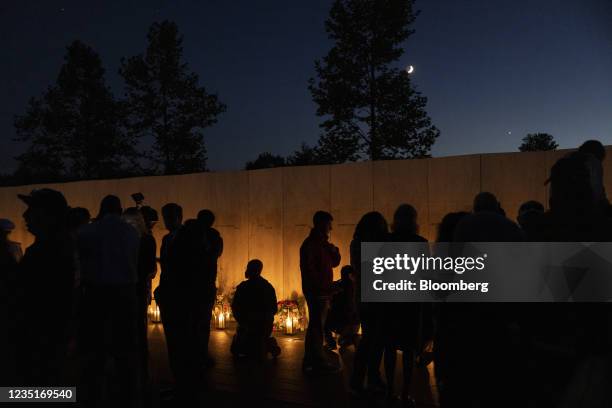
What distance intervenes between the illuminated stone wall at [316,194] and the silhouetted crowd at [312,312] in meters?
1.54

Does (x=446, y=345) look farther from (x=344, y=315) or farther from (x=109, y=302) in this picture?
(x=344, y=315)

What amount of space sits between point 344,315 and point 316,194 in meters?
2.28

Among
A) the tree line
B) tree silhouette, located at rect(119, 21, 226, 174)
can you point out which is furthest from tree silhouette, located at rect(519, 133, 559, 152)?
tree silhouette, located at rect(119, 21, 226, 174)

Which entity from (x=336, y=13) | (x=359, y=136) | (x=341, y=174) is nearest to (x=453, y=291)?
(x=341, y=174)

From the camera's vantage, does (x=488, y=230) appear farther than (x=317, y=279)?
No

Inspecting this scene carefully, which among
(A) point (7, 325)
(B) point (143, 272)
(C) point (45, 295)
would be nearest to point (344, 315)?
(B) point (143, 272)

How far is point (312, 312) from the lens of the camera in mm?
6621

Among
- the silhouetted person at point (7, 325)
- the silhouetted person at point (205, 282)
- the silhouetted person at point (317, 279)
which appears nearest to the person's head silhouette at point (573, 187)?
the silhouetted person at point (7, 325)

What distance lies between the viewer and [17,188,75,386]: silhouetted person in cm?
315

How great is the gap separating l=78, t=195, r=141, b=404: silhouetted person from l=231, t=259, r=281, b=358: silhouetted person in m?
2.42

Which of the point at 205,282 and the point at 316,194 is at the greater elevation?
the point at 316,194

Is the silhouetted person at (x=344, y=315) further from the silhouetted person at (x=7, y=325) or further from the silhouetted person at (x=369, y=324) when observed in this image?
the silhouetted person at (x=7, y=325)

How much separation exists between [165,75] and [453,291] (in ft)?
93.5

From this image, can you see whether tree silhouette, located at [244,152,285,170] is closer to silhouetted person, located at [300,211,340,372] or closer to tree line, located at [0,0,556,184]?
tree line, located at [0,0,556,184]
